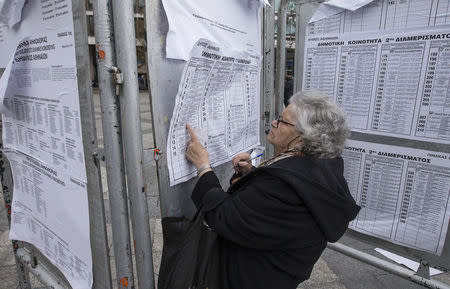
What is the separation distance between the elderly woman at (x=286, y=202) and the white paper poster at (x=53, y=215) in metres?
0.46

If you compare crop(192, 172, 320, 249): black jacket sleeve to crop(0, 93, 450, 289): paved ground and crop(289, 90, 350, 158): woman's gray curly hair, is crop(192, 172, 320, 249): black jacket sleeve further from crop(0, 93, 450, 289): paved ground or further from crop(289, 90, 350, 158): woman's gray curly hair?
crop(0, 93, 450, 289): paved ground

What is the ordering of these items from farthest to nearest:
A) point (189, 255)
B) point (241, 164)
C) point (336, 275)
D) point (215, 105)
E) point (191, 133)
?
1. point (336, 275)
2. point (241, 164)
3. point (215, 105)
4. point (191, 133)
5. point (189, 255)

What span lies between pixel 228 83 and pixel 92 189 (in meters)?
0.76

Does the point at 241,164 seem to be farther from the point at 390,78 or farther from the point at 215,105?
the point at 390,78

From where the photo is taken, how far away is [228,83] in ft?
4.75

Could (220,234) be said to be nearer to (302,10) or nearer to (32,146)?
(32,146)

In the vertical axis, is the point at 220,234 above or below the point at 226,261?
above

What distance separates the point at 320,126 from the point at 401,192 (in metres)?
0.81

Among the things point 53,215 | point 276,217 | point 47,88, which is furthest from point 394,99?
point 53,215

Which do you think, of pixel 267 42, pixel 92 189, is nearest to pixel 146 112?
pixel 267 42

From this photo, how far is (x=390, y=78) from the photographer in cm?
165

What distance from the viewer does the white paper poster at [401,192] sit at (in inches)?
63.7

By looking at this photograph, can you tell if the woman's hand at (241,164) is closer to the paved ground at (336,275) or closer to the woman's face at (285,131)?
the woman's face at (285,131)

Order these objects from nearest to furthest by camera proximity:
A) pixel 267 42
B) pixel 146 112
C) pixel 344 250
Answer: pixel 267 42 → pixel 344 250 → pixel 146 112
